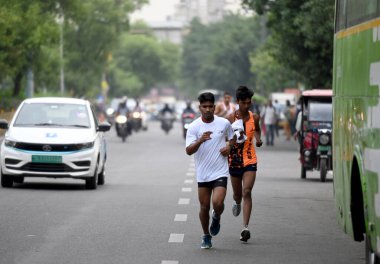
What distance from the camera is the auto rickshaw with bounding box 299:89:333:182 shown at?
26.6 m

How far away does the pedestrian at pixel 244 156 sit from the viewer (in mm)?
14547

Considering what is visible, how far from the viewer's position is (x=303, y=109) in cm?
2766

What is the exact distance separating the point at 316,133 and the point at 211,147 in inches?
540

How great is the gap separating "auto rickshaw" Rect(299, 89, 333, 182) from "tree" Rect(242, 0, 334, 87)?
1432 centimetres

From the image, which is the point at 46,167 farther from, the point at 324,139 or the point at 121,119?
the point at 121,119

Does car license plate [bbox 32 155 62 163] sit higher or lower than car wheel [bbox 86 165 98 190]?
higher

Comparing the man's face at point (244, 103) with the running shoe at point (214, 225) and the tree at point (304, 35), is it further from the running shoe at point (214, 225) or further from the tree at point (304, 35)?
the tree at point (304, 35)

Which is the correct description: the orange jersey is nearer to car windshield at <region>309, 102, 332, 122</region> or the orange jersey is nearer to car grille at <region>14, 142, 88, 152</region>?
car grille at <region>14, 142, 88, 152</region>

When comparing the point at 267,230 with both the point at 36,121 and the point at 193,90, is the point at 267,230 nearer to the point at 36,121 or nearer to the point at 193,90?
the point at 36,121

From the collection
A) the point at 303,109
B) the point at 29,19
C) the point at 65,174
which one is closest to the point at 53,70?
the point at 29,19

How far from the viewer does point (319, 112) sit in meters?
27.9

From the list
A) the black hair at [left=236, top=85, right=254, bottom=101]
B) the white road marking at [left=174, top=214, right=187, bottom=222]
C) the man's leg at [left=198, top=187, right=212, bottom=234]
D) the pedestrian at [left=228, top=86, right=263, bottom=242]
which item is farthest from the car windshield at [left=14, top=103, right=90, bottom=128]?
the man's leg at [left=198, top=187, right=212, bottom=234]

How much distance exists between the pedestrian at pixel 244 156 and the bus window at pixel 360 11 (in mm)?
2505

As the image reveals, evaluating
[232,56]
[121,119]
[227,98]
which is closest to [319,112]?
[227,98]
